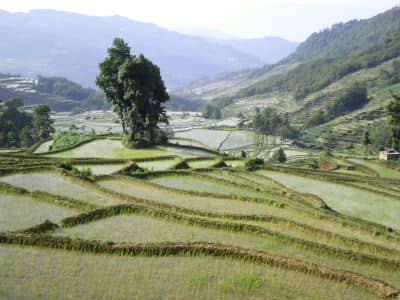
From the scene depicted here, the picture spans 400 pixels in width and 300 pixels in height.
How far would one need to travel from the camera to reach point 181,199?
2038 cm

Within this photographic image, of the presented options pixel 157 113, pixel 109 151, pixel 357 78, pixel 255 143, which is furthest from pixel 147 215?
pixel 357 78

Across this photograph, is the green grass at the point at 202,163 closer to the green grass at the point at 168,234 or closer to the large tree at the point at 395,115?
the green grass at the point at 168,234

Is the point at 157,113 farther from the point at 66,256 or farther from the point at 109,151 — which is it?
the point at 66,256

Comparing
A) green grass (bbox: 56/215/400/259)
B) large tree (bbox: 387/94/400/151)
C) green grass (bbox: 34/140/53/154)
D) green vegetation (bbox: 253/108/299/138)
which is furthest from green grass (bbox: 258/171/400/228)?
green vegetation (bbox: 253/108/299/138)

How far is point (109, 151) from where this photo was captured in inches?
1494

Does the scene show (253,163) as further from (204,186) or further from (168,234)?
(168,234)

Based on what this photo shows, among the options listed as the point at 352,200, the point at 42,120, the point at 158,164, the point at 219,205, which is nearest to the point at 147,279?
the point at 219,205

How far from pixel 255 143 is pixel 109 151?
207ft

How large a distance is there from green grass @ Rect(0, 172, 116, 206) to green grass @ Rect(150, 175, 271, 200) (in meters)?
4.17

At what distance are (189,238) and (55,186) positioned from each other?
942 centimetres

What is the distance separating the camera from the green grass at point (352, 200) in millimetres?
19711

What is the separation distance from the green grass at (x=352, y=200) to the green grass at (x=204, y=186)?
372 centimetres

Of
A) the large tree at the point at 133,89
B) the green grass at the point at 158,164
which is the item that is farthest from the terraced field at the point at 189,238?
the large tree at the point at 133,89

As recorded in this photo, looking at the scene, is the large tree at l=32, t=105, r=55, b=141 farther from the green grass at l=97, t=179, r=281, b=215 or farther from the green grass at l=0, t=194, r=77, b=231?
the green grass at l=0, t=194, r=77, b=231
